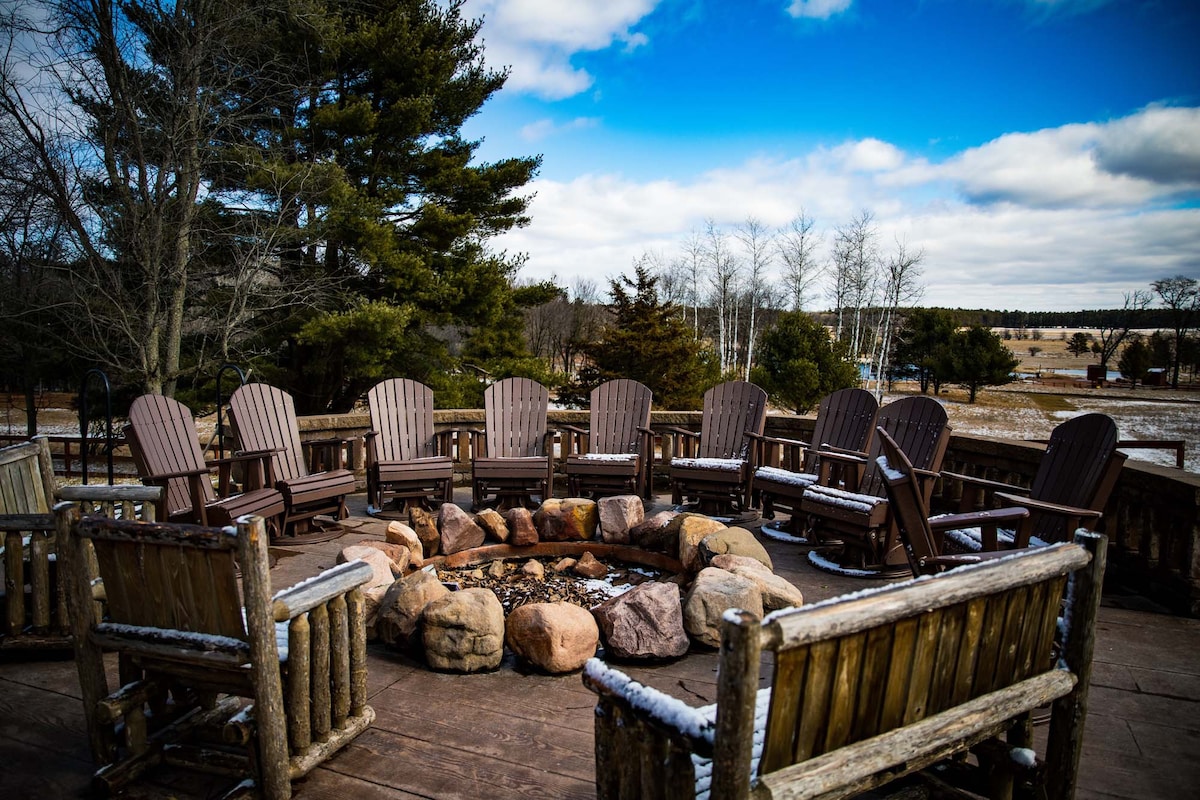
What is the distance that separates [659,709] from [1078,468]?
304 cm

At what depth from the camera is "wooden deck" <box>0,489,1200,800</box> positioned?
1937 millimetres

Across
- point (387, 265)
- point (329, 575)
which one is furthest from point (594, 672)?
point (387, 265)

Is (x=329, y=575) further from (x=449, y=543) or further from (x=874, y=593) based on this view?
(x=449, y=543)

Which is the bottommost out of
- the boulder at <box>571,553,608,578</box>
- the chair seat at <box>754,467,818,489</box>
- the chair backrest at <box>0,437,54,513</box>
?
the boulder at <box>571,553,608,578</box>

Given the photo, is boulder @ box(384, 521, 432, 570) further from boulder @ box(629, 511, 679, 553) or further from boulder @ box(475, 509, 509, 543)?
boulder @ box(629, 511, 679, 553)

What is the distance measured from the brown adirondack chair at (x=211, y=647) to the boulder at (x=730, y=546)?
193cm

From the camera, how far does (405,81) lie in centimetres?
1024

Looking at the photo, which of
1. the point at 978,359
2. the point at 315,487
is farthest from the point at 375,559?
the point at 978,359

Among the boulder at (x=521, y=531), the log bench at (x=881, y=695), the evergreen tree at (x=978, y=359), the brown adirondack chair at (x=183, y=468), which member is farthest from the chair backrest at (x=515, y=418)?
the evergreen tree at (x=978, y=359)

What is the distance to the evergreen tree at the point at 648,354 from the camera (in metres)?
14.0

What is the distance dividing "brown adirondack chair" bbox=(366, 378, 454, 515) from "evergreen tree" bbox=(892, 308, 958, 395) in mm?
22724

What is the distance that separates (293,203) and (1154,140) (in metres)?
11.0

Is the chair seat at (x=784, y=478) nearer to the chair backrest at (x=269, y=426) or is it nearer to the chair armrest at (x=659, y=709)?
the chair armrest at (x=659, y=709)

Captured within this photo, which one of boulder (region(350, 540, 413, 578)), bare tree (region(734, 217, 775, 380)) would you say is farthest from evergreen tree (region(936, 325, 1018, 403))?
boulder (region(350, 540, 413, 578))
